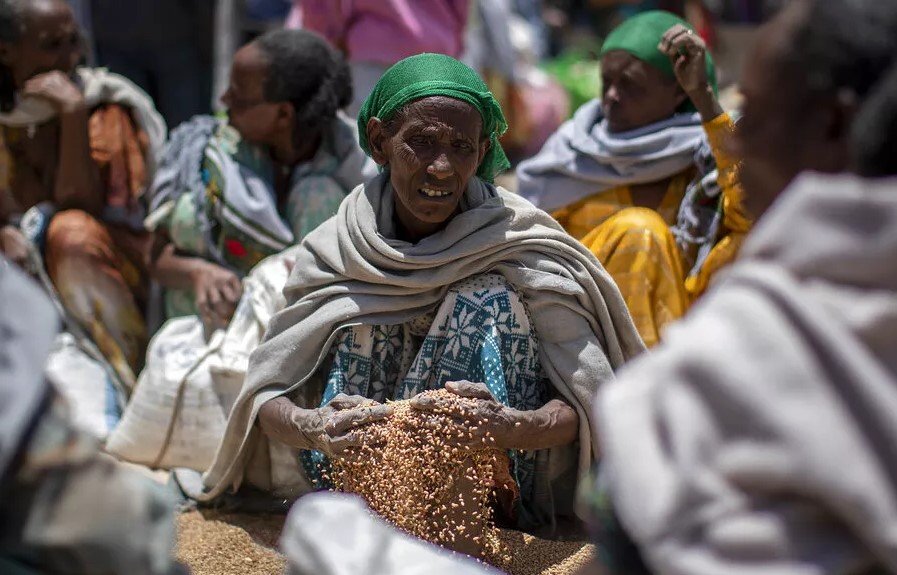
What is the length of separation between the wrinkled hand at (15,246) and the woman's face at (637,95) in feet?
8.59

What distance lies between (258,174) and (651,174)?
1653 millimetres

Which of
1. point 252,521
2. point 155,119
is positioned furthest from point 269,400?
point 155,119

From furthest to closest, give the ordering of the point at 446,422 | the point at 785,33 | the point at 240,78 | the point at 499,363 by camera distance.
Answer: the point at 240,78, the point at 499,363, the point at 446,422, the point at 785,33

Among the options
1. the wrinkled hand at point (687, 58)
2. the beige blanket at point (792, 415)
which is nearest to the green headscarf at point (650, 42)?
the wrinkled hand at point (687, 58)

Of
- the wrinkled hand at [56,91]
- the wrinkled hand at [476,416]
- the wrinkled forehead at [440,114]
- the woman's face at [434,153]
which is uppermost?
the wrinkled forehead at [440,114]

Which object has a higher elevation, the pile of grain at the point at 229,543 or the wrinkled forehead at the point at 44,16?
the wrinkled forehead at the point at 44,16

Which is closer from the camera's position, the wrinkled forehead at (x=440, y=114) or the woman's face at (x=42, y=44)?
the wrinkled forehead at (x=440, y=114)

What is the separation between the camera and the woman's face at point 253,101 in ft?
17.6

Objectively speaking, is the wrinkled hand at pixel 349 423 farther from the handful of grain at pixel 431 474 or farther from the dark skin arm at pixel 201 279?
the dark skin arm at pixel 201 279

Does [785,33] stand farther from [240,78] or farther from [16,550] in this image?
[240,78]

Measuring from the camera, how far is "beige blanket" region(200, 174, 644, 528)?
4012 mm

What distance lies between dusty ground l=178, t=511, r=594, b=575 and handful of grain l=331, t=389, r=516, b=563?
→ 305 millimetres

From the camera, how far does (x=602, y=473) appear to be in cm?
226

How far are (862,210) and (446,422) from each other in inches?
74.2
